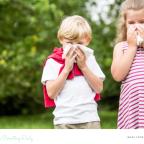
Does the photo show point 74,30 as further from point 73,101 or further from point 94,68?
point 73,101

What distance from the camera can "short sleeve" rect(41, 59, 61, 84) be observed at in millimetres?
4801

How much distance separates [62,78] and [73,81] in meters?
0.11

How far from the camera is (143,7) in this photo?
15.9 ft

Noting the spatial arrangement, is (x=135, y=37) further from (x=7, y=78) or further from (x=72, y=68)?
(x=7, y=78)

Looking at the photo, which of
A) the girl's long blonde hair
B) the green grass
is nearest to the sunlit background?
the green grass

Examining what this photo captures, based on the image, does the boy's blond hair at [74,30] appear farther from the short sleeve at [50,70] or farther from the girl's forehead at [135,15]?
the girl's forehead at [135,15]

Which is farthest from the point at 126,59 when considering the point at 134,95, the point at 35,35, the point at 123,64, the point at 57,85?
the point at 35,35

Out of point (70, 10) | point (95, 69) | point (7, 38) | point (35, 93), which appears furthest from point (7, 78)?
point (95, 69)

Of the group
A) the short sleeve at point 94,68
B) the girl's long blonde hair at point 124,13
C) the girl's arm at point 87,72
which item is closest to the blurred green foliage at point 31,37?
the girl's long blonde hair at point 124,13

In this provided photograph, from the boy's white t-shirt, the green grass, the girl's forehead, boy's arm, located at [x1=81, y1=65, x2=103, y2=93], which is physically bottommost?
the green grass

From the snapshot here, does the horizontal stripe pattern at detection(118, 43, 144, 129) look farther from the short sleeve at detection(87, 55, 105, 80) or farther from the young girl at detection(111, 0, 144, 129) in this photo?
the short sleeve at detection(87, 55, 105, 80)

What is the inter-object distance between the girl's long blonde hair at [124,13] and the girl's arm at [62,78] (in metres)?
0.44

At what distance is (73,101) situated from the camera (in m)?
4.77
